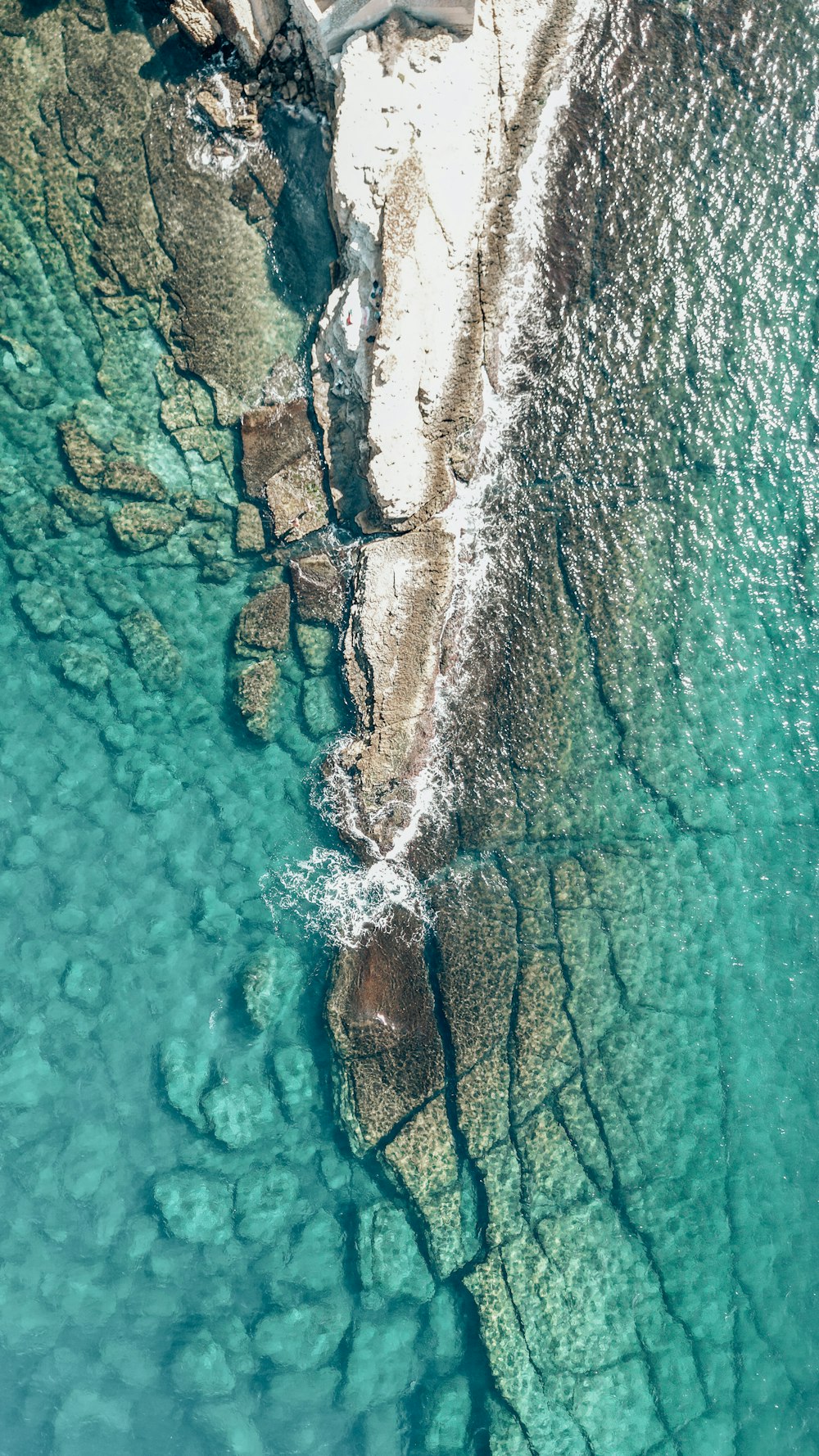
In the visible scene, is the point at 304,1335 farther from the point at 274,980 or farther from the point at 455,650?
the point at 455,650

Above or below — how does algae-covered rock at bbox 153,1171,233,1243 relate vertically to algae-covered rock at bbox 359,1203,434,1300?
above

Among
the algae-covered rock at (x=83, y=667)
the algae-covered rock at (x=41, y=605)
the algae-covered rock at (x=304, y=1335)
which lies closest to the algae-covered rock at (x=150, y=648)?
the algae-covered rock at (x=83, y=667)

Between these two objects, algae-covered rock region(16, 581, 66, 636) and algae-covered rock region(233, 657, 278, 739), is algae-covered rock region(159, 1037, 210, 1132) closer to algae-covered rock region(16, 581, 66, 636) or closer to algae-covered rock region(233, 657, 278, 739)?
algae-covered rock region(233, 657, 278, 739)

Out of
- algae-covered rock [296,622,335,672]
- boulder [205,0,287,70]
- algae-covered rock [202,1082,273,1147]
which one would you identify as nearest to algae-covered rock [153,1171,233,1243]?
algae-covered rock [202,1082,273,1147]

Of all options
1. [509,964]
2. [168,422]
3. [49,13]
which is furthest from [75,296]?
[509,964]

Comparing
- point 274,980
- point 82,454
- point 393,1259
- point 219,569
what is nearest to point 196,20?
point 82,454
